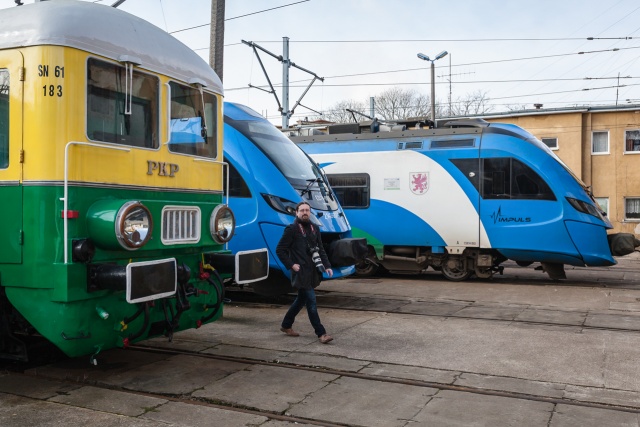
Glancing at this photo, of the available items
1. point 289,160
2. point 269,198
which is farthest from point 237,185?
point 289,160

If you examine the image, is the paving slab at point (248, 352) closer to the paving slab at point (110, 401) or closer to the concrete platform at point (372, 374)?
the concrete platform at point (372, 374)

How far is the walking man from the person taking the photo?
8031 mm

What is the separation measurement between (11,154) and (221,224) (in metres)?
2.15

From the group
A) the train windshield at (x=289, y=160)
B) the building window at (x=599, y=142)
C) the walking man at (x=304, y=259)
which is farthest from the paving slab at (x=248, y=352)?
the building window at (x=599, y=142)

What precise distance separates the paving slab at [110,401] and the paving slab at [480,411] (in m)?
2.25

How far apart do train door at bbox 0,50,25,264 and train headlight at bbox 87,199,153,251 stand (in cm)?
59

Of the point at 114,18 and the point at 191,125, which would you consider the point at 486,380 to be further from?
the point at 114,18

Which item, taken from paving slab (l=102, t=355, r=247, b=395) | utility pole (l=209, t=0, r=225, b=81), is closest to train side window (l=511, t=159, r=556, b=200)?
utility pole (l=209, t=0, r=225, b=81)

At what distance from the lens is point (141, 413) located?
17.7 feet

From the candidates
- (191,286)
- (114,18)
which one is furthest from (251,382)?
(114,18)

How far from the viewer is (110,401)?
571 cm

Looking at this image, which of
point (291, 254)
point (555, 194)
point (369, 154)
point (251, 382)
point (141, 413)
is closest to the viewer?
point (141, 413)

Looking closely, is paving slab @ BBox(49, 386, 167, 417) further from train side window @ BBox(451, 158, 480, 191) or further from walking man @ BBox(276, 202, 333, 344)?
train side window @ BBox(451, 158, 480, 191)

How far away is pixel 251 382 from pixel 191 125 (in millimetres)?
2639
